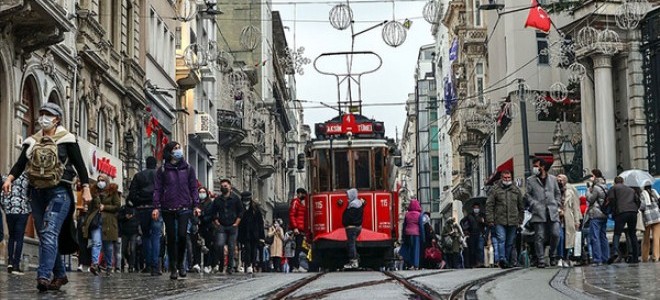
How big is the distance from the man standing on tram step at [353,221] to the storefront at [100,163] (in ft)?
25.8

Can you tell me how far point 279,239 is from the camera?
3516 centimetres

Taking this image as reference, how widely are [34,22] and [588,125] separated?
2224 cm

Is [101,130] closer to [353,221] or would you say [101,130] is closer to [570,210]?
[353,221]

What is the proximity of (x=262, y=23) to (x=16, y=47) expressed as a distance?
54832mm

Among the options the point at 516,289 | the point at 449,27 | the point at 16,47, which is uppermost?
the point at 449,27

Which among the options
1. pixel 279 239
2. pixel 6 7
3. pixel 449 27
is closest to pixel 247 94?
pixel 449 27

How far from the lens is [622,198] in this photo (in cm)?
2280

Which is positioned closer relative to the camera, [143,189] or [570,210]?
[143,189]

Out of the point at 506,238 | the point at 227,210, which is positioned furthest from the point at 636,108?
the point at 227,210

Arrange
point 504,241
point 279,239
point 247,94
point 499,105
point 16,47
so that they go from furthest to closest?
point 247,94
point 499,105
point 279,239
point 16,47
point 504,241

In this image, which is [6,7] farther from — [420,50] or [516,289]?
[420,50]

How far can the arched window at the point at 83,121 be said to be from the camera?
33.4 m

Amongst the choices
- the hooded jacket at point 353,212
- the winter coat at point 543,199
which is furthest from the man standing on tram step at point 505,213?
the hooded jacket at point 353,212

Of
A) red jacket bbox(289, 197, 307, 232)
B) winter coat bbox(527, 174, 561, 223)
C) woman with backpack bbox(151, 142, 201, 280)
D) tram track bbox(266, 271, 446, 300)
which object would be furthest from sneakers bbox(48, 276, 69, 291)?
red jacket bbox(289, 197, 307, 232)
